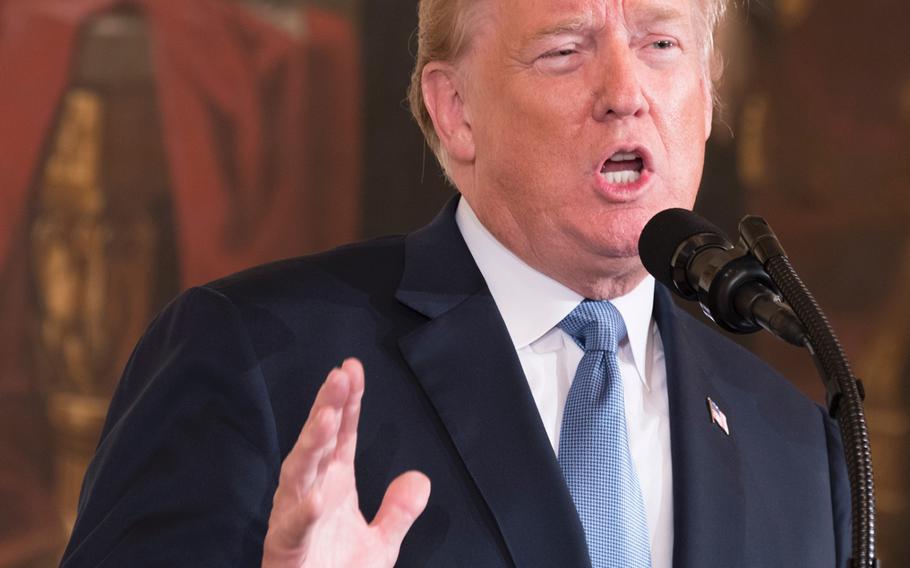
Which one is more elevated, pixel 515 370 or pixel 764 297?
pixel 764 297

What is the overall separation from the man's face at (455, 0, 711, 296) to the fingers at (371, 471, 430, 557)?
0.59 metres

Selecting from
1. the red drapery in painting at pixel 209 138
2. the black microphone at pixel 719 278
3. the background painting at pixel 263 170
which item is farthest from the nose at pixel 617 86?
the red drapery in painting at pixel 209 138

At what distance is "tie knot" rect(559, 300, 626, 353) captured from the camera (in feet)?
6.28

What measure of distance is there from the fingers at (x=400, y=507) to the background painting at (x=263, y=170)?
2.40 m

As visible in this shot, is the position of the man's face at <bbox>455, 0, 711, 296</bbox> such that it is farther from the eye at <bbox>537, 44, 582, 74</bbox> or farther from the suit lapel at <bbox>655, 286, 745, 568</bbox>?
the suit lapel at <bbox>655, 286, 745, 568</bbox>

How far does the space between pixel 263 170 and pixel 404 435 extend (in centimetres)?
227

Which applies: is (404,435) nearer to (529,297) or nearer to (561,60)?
(529,297)

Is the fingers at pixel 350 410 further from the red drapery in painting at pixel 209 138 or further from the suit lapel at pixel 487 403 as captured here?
the red drapery in painting at pixel 209 138

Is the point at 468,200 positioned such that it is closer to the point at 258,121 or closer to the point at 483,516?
the point at 483,516

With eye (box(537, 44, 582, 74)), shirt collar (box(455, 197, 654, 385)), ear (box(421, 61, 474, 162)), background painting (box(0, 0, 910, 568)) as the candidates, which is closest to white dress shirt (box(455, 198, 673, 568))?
shirt collar (box(455, 197, 654, 385))

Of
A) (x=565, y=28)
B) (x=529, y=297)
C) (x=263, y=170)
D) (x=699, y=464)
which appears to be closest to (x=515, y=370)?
(x=529, y=297)

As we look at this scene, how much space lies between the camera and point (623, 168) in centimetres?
190

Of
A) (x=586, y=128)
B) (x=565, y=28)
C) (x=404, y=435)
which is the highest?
(x=565, y=28)

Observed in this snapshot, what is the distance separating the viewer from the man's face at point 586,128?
6.12 ft
